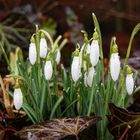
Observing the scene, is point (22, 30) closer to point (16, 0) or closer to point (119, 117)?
point (16, 0)

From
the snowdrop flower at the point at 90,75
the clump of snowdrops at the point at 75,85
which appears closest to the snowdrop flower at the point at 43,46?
the clump of snowdrops at the point at 75,85

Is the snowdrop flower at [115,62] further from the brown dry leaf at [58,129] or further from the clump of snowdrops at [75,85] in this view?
the brown dry leaf at [58,129]

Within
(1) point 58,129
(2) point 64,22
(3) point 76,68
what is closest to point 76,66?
(3) point 76,68

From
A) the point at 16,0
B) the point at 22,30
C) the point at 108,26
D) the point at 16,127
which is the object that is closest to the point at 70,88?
the point at 16,127

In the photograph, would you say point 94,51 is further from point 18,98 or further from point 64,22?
point 64,22

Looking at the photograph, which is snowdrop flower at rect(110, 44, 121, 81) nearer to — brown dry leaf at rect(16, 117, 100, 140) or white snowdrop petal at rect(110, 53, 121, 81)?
white snowdrop petal at rect(110, 53, 121, 81)

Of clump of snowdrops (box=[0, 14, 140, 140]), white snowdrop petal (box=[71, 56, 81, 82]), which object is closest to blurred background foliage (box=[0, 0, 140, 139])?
clump of snowdrops (box=[0, 14, 140, 140])
